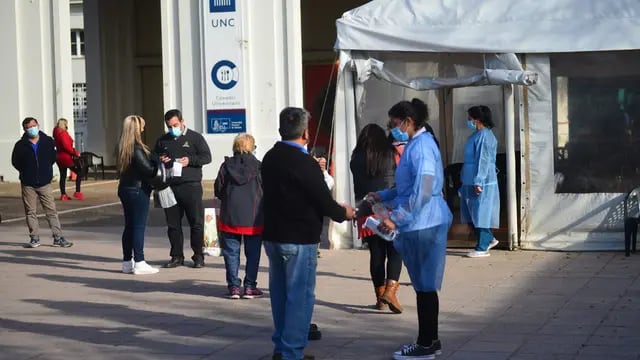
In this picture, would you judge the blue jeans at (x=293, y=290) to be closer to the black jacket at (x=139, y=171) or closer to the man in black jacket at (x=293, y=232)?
the man in black jacket at (x=293, y=232)

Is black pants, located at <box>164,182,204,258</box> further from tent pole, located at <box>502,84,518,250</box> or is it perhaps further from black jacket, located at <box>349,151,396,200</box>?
tent pole, located at <box>502,84,518,250</box>

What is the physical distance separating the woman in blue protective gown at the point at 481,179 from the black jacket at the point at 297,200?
568 centimetres

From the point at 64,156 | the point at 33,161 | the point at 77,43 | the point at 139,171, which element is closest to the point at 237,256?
the point at 139,171

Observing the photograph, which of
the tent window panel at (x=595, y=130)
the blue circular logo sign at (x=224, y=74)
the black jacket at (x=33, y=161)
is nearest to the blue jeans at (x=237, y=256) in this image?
the tent window panel at (x=595, y=130)

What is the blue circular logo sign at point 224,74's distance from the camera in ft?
84.4

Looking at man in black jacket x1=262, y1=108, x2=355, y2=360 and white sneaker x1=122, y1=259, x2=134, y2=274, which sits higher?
man in black jacket x1=262, y1=108, x2=355, y2=360

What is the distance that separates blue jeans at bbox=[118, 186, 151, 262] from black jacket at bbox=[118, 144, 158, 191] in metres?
0.07

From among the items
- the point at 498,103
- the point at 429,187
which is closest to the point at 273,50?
the point at 498,103

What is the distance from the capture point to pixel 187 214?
13094 millimetres

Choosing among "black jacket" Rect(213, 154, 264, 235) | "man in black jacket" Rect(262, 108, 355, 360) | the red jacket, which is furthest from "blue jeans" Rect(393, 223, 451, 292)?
the red jacket

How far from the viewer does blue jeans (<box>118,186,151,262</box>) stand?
12.7m

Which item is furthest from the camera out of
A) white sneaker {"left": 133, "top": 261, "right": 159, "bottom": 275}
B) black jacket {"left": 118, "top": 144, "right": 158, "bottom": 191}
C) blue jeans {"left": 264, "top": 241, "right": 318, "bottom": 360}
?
white sneaker {"left": 133, "top": 261, "right": 159, "bottom": 275}

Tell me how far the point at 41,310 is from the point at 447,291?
3843 mm

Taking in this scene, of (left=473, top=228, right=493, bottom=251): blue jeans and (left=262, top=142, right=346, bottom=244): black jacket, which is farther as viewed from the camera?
(left=473, top=228, right=493, bottom=251): blue jeans
